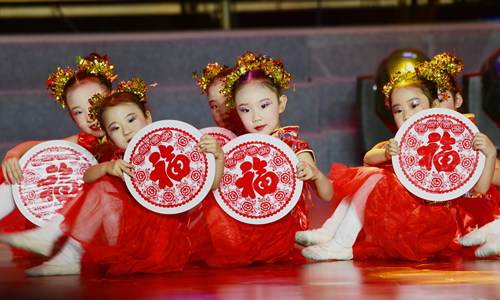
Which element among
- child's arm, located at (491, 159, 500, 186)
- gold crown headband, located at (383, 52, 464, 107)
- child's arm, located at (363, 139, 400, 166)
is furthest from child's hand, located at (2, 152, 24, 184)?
child's arm, located at (491, 159, 500, 186)

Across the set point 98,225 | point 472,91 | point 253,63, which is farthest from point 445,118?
point 472,91

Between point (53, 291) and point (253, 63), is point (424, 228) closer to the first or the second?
point (253, 63)

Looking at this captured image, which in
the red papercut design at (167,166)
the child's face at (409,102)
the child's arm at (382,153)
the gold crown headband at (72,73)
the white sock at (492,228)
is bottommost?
the white sock at (492,228)

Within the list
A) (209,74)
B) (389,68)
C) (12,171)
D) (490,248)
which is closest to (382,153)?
(490,248)

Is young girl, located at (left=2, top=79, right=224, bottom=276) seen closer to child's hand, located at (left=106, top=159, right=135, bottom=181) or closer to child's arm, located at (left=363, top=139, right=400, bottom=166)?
child's hand, located at (left=106, top=159, right=135, bottom=181)

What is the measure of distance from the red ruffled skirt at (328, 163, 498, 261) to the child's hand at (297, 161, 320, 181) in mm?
201

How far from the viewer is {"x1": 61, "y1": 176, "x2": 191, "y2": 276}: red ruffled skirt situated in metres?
1.96

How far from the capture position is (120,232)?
2006 mm

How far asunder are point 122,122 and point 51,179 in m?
0.48

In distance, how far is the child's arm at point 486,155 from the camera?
2.15 m

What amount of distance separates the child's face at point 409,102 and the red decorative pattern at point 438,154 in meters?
0.12

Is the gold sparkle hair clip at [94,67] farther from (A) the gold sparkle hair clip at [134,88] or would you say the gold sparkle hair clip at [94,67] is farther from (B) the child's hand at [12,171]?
(B) the child's hand at [12,171]

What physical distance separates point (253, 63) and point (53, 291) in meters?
1.27

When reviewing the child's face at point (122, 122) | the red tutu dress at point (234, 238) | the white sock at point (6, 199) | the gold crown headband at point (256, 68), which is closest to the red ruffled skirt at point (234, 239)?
the red tutu dress at point (234, 238)
